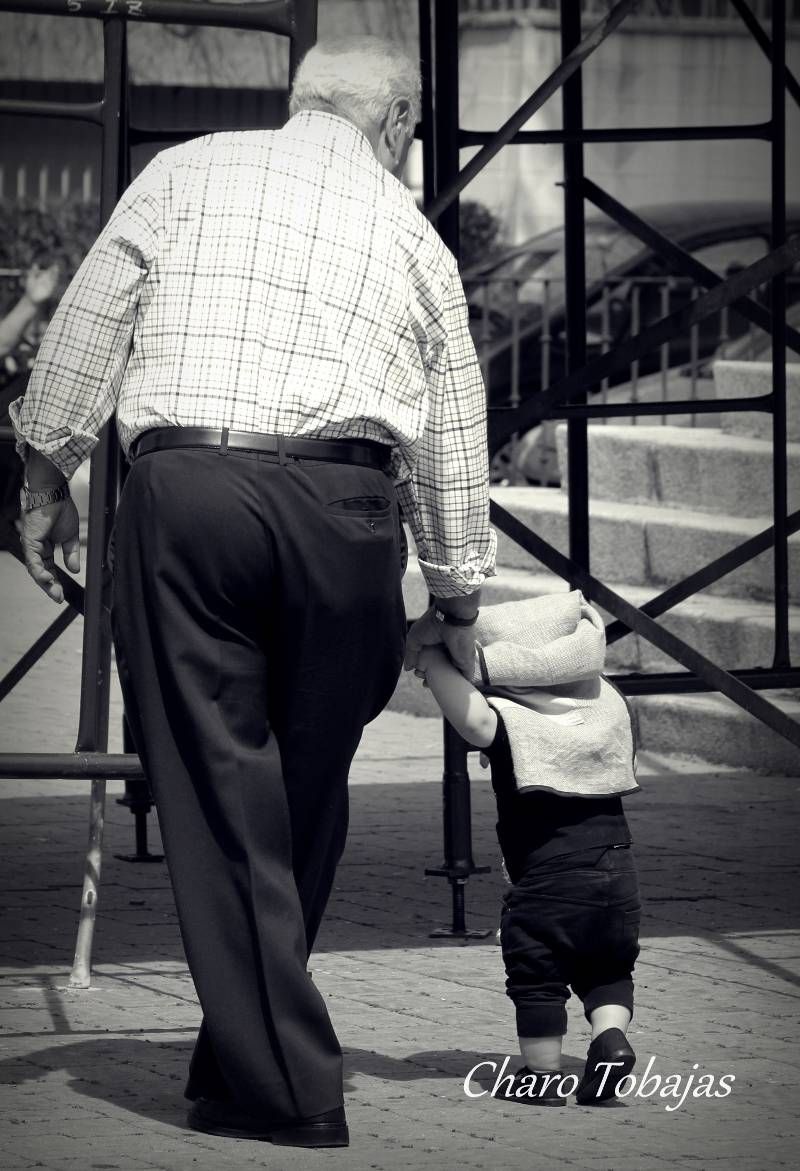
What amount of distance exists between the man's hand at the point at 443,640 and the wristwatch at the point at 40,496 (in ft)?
2.28

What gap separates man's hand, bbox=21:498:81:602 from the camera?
3984mm

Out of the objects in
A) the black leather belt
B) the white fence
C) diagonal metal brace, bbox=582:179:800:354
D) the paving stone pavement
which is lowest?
the paving stone pavement

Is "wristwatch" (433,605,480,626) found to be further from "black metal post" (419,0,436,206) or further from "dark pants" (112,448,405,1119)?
"black metal post" (419,0,436,206)

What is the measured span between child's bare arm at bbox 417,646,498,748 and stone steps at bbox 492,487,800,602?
437cm

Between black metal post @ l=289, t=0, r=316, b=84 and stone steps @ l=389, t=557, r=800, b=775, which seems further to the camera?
stone steps @ l=389, t=557, r=800, b=775

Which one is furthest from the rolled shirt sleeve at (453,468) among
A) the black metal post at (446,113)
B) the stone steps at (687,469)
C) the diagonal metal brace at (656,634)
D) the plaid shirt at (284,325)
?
the stone steps at (687,469)

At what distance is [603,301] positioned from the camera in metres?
12.5

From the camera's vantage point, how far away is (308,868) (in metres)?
3.87

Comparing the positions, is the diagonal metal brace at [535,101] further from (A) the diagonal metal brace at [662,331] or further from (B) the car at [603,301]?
(B) the car at [603,301]

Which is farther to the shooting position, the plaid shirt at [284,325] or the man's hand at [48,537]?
the man's hand at [48,537]

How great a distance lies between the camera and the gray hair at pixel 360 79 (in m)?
3.82

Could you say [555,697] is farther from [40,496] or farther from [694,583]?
[694,583]

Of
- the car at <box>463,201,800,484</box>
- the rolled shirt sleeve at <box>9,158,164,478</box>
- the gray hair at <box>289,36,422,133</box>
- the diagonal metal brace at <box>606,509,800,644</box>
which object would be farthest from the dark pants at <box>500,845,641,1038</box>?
the car at <box>463,201,800,484</box>

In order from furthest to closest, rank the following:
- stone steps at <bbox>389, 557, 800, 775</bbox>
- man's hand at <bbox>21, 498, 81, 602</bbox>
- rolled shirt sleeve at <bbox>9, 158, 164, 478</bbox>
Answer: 1. stone steps at <bbox>389, 557, 800, 775</bbox>
2. man's hand at <bbox>21, 498, 81, 602</bbox>
3. rolled shirt sleeve at <bbox>9, 158, 164, 478</bbox>
